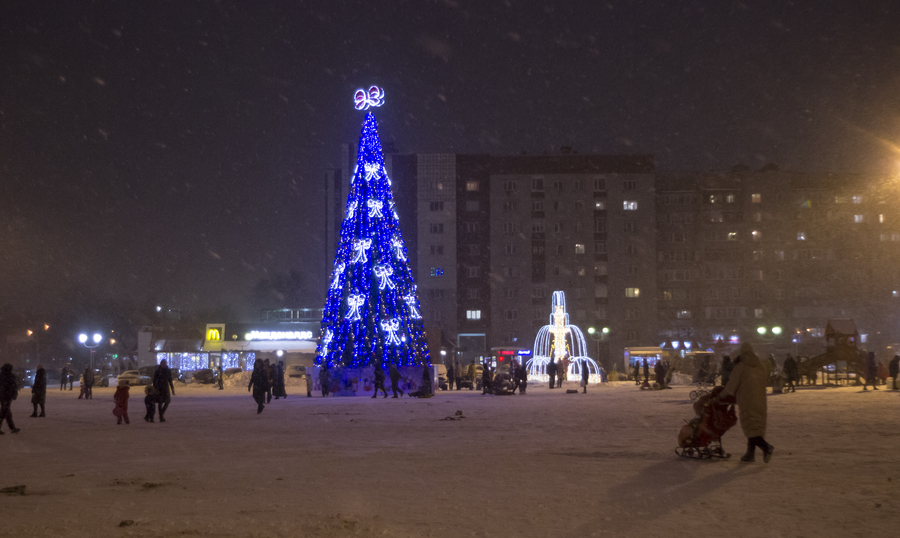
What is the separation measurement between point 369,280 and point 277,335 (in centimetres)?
3368

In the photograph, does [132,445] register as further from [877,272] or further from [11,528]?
[877,272]

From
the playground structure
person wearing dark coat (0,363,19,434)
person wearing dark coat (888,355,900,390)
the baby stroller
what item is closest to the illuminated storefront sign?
the playground structure

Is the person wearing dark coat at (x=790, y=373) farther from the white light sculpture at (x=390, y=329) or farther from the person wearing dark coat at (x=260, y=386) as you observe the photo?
the person wearing dark coat at (x=260, y=386)

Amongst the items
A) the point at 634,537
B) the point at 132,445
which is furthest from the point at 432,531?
the point at 132,445

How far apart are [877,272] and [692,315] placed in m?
22.3

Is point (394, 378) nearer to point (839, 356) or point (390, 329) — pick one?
point (390, 329)

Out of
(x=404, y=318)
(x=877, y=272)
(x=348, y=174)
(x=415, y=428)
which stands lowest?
(x=415, y=428)

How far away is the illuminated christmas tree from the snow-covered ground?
1405cm

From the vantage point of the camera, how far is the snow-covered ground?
668cm

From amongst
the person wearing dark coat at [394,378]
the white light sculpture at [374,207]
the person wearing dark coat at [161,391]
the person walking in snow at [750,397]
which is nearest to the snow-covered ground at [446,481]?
the person walking in snow at [750,397]

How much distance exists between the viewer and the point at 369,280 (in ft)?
101

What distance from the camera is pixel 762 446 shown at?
1015 cm

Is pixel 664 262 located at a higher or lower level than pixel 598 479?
higher

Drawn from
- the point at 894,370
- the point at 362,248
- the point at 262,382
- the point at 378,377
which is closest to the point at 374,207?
the point at 362,248
